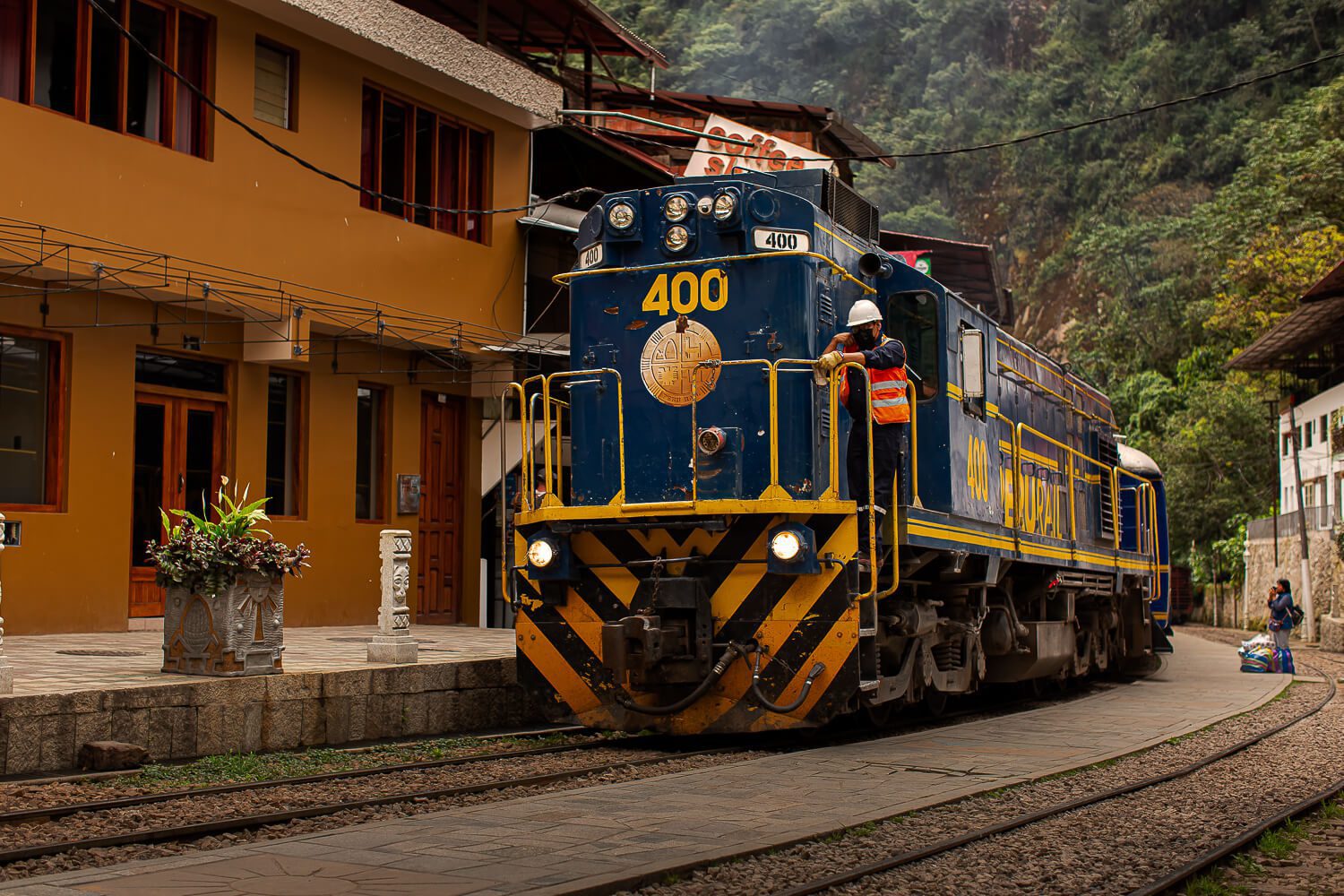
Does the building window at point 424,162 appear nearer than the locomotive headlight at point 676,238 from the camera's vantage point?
No

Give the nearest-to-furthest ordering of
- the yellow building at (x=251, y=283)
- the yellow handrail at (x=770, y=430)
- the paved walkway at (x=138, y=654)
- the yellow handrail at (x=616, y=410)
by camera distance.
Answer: the paved walkway at (x=138, y=654)
the yellow handrail at (x=770, y=430)
the yellow handrail at (x=616, y=410)
the yellow building at (x=251, y=283)

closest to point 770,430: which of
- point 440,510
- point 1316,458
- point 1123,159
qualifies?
point 440,510

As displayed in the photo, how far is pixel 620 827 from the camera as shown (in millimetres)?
6500

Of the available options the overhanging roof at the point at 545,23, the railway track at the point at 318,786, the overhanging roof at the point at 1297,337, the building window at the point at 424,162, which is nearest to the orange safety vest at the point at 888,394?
the railway track at the point at 318,786

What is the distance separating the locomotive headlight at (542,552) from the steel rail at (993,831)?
3.84 m

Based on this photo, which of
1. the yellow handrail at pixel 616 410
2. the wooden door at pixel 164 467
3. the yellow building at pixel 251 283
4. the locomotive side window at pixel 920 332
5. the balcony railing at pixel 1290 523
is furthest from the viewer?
the balcony railing at pixel 1290 523

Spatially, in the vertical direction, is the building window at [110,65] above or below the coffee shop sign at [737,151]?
below

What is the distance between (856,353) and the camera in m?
9.42

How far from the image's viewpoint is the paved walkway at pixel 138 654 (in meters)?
8.90

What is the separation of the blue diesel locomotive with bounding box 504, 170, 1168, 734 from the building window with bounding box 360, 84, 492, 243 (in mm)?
6550

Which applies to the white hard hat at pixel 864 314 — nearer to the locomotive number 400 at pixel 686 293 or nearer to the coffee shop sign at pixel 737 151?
the locomotive number 400 at pixel 686 293

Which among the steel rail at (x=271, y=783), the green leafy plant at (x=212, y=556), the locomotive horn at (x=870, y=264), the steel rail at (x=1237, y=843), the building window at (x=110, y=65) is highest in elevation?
the building window at (x=110, y=65)

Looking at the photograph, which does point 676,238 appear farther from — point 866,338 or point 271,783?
point 271,783

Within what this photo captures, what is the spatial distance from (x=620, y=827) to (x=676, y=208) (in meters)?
4.82
